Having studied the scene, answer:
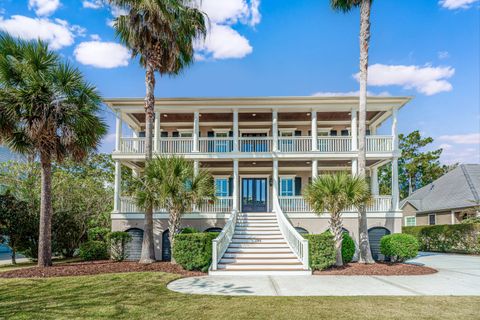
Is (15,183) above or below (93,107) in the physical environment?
below

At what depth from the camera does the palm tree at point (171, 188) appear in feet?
42.7

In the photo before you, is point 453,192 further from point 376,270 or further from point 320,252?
point 320,252

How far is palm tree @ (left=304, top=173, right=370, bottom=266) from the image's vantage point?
42.2ft

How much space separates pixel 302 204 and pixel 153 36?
10892 millimetres

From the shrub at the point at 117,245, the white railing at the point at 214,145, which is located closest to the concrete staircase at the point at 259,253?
the white railing at the point at 214,145

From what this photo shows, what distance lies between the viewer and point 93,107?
43.1 ft

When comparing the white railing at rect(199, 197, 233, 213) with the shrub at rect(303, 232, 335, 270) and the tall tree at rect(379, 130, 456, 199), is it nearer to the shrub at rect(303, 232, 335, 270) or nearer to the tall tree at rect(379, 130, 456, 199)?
the shrub at rect(303, 232, 335, 270)

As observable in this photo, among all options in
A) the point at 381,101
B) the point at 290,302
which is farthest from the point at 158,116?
the point at 290,302

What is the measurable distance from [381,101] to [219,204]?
10.1 meters

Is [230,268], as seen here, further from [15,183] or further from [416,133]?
[416,133]

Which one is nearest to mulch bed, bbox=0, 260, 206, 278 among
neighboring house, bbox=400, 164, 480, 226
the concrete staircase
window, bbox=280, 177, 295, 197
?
the concrete staircase

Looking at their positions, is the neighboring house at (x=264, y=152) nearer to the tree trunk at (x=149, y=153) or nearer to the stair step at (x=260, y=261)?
the stair step at (x=260, y=261)

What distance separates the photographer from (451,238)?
71.6ft

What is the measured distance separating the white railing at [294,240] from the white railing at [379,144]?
6.06 meters
